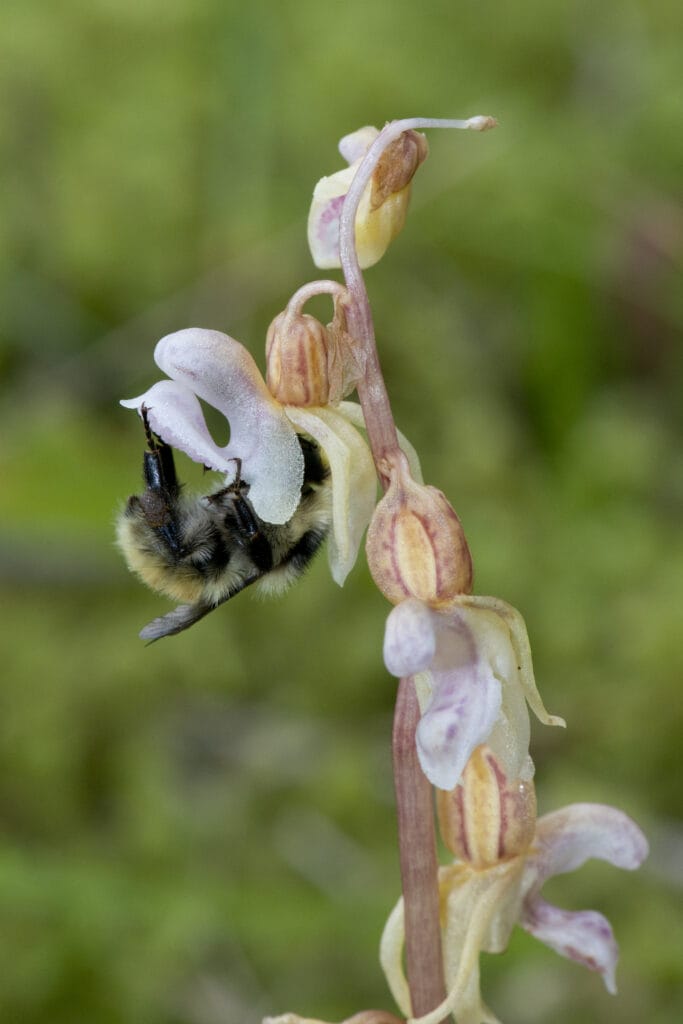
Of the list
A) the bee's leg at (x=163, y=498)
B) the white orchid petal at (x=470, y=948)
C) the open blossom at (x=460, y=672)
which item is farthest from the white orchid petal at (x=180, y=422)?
the white orchid petal at (x=470, y=948)

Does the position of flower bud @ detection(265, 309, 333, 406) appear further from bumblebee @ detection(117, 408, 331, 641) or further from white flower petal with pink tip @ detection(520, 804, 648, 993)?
white flower petal with pink tip @ detection(520, 804, 648, 993)

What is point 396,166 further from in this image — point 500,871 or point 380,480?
point 500,871

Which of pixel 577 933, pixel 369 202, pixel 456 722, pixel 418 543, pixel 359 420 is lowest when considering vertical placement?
pixel 577 933

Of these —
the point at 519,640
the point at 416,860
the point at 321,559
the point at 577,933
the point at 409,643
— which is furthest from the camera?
the point at 321,559

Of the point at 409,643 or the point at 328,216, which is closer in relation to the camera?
the point at 409,643

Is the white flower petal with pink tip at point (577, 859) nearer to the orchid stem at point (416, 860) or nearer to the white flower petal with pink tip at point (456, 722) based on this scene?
the orchid stem at point (416, 860)

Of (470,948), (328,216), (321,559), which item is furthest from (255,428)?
(321,559)

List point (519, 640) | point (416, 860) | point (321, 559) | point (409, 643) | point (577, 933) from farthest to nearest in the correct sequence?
point (321, 559) < point (577, 933) < point (416, 860) < point (519, 640) < point (409, 643)

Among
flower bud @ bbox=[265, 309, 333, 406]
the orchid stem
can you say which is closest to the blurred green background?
the orchid stem
